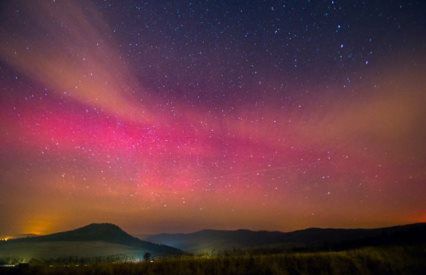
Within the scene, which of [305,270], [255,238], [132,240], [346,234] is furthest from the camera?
[132,240]

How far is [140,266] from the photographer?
2430 centimetres

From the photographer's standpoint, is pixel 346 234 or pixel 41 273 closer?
pixel 41 273

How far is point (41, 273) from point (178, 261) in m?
8.38

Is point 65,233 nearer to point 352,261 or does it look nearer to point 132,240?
A: point 132,240

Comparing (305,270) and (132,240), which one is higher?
(132,240)

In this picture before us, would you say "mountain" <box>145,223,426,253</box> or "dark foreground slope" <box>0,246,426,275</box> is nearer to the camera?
"dark foreground slope" <box>0,246,426,275</box>

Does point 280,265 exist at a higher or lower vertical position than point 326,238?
lower

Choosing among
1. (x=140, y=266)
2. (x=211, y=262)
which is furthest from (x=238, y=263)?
(x=140, y=266)

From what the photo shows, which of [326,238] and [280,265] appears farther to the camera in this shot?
[326,238]

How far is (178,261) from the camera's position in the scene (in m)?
24.9

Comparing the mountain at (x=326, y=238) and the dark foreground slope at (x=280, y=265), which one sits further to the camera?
the mountain at (x=326, y=238)

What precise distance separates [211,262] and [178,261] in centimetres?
224

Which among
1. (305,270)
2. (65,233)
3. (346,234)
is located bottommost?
(305,270)

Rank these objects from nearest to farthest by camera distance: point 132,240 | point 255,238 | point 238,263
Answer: point 238,263 < point 255,238 < point 132,240
